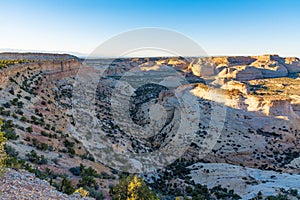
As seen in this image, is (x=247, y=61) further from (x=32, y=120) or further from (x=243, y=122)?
(x=32, y=120)

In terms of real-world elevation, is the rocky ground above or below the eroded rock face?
below

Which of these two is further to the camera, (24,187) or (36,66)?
(36,66)

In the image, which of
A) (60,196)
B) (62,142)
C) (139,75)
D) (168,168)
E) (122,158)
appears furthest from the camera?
(139,75)

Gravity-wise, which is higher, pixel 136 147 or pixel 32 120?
pixel 32 120

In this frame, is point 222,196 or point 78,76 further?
point 78,76

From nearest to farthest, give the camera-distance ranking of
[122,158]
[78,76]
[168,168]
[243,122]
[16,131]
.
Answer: [16,131], [122,158], [168,168], [243,122], [78,76]

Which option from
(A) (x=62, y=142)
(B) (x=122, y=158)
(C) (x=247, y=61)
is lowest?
(B) (x=122, y=158)

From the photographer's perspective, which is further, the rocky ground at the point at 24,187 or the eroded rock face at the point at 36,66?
the eroded rock face at the point at 36,66

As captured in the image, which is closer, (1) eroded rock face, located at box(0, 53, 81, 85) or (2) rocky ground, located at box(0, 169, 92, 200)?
(2) rocky ground, located at box(0, 169, 92, 200)

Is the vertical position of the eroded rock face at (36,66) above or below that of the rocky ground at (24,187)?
above

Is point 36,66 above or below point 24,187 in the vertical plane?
above

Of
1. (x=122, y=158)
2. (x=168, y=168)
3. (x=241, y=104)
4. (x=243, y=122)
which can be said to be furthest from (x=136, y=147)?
(x=241, y=104)
